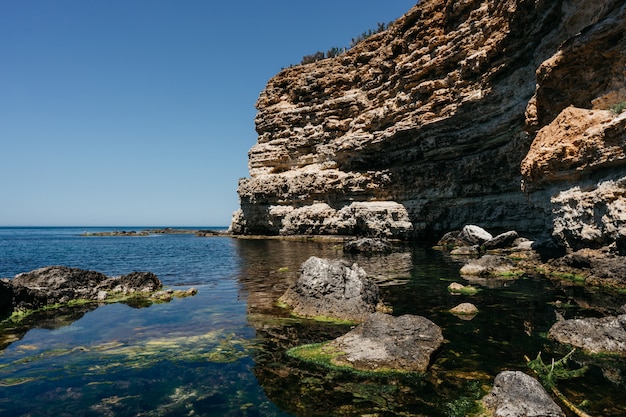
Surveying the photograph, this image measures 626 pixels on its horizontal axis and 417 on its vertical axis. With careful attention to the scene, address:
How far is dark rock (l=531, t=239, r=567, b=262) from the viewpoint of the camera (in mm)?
21828

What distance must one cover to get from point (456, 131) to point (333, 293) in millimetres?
30577

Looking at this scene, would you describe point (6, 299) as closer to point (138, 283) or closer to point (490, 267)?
point (138, 283)

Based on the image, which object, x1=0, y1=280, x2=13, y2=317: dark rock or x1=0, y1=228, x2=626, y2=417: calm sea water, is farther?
x1=0, y1=280, x2=13, y2=317: dark rock

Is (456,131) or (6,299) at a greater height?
(456,131)

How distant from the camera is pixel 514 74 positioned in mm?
30938

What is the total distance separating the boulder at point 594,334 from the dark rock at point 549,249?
45.4 ft

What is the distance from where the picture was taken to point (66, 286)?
15438 mm

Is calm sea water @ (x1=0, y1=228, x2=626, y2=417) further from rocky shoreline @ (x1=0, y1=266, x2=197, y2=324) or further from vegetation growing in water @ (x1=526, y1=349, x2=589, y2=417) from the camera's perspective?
rocky shoreline @ (x1=0, y1=266, x2=197, y2=324)

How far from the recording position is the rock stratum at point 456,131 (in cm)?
1797

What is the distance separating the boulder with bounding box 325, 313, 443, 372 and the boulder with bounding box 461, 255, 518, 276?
11944 millimetres

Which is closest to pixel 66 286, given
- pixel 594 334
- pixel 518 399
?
pixel 518 399

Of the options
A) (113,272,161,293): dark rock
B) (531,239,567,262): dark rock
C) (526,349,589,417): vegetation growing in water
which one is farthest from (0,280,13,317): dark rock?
(531,239,567,262): dark rock

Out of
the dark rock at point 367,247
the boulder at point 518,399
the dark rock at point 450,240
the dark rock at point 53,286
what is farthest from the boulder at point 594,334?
the dark rock at point 450,240

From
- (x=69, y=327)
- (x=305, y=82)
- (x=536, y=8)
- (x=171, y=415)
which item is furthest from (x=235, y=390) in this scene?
(x=305, y=82)
